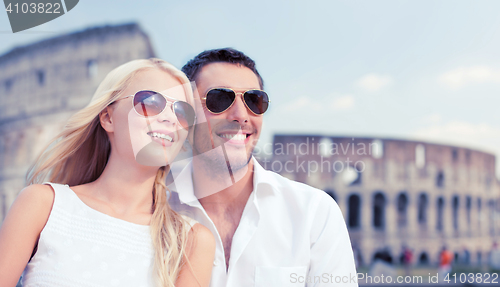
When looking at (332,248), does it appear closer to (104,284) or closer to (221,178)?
(221,178)

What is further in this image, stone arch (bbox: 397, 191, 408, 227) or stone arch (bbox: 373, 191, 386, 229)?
stone arch (bbox: 397, 191, 408, 227)

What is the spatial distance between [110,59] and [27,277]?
64.2 feet

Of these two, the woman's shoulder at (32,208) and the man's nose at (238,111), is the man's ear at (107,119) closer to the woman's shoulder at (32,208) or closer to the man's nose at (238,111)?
the woman's shoulder at (32,208)

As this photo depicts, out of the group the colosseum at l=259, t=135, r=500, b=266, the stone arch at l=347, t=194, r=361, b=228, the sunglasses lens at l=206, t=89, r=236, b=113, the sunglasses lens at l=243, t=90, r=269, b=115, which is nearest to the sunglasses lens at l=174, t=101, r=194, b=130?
the sunglasses lens at l=206, t=89, r=236, b=113

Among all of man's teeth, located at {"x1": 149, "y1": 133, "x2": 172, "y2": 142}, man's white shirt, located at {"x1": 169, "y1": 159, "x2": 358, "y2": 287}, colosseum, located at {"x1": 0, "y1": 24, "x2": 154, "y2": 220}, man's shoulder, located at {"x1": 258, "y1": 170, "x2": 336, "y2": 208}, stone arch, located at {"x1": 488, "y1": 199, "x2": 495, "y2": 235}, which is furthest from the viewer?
stone arch, located at {"x1": 488, "y1": 199, "x2": 495, "y2": 235}

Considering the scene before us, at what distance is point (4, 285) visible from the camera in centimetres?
149

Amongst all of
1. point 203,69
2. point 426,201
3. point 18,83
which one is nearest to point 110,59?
point 18,83

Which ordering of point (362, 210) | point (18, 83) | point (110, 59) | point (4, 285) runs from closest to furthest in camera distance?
point (4, 285), point (110, 59), point (18, 83), point (362, 210)

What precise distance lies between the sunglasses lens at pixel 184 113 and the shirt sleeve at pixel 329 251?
104 centimetres

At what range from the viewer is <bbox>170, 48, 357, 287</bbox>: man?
2074 millimetres

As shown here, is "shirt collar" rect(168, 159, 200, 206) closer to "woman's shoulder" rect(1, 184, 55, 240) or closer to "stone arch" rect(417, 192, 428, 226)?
"woman's shoulder" rect(1, 184, 55, 240)

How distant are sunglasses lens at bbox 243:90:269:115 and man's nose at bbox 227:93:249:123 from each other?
0.12 feet

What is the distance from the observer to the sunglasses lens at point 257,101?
2234 mm

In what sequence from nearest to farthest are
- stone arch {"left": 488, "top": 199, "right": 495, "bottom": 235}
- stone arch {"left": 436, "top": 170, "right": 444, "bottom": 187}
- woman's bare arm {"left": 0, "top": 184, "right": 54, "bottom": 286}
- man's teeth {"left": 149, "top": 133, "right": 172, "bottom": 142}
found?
woman's bare arm {"left": 0, "top": 184, "right": 54, "bottom": 286} → man's teeth {"left": 149, "top": 133, "right": 172, "bottom": 142} → stone arch {"left": 436, "top": 170, "right": 444, "bottom": 187} → stone arch {"left": 488, "top": 199, "right": 495, "bottom": 235}
